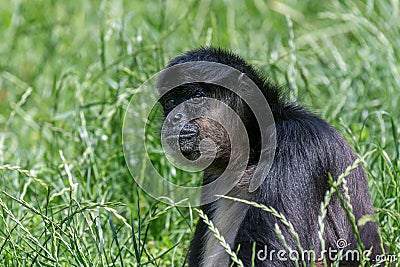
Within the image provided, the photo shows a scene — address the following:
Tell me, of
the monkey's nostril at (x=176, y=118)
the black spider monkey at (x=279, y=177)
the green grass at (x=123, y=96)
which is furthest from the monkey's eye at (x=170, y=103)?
the green grass at (x=123, y=96)

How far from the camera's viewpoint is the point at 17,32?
7.66 meters

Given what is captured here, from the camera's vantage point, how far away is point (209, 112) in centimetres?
407

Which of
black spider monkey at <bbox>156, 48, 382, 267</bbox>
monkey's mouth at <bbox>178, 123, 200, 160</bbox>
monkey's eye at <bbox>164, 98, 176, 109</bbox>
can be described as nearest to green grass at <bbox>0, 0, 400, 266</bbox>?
black spider monkey at <bbox>156, 48, 382, 267</bbox>

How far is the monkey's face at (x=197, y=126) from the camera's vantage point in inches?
158

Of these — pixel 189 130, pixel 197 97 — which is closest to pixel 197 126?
pixel 189 130

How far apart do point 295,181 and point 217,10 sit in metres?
4.76

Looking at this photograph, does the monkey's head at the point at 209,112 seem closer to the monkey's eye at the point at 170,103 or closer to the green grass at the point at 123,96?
the monkey's eye at the point at 170,103

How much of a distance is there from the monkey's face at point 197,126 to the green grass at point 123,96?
0.47 m

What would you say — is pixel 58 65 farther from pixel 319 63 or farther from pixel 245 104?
pixel 245 104

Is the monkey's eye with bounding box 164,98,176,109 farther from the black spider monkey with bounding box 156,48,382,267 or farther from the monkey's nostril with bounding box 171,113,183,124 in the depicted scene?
the monkey's nostril with bounding box 171,113,183,124

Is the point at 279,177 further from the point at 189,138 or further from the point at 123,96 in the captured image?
the point at 123,96

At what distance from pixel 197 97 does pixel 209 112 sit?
4.0 inches

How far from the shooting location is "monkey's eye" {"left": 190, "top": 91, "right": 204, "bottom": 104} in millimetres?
4062

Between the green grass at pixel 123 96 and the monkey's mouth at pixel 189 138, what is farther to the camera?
the green grass at pixel 123 96
